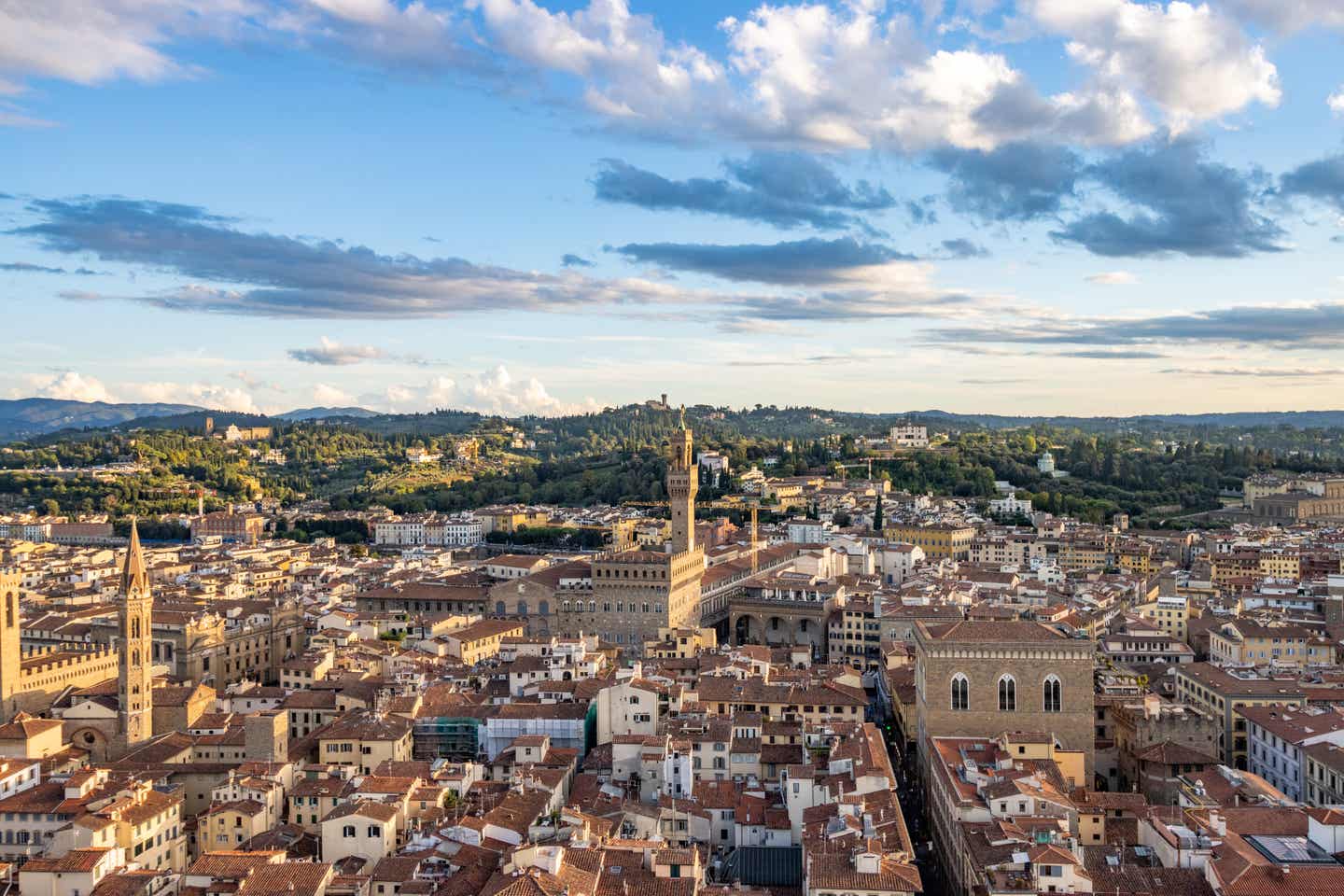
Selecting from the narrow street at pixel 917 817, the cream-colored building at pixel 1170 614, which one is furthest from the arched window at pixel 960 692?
the cream-colored building at pixel 1170 614

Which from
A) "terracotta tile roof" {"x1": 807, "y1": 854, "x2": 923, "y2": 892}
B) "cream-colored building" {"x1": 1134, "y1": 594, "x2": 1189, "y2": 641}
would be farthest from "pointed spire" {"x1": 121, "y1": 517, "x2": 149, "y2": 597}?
"cream-colored building" {"x1": 1134, "y1": 594, "x2": 1189, "y2": 641}

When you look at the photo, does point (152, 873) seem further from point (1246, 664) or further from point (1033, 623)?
point (1246, 664)

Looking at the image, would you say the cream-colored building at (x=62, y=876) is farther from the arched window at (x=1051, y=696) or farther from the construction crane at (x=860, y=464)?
the construction crane at (x=860, y=464)

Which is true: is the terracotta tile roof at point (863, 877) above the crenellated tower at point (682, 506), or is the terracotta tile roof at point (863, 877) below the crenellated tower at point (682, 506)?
below

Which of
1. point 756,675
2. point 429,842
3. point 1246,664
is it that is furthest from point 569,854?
point 1246,664

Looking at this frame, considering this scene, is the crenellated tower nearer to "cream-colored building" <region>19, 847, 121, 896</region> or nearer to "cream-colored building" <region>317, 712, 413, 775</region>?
"cream-colored building" <region>317, 712, 413, 775</region>

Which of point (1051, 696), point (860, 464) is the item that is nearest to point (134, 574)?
point (1051, 696)

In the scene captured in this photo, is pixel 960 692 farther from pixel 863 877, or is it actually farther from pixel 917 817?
pixel 863 877
